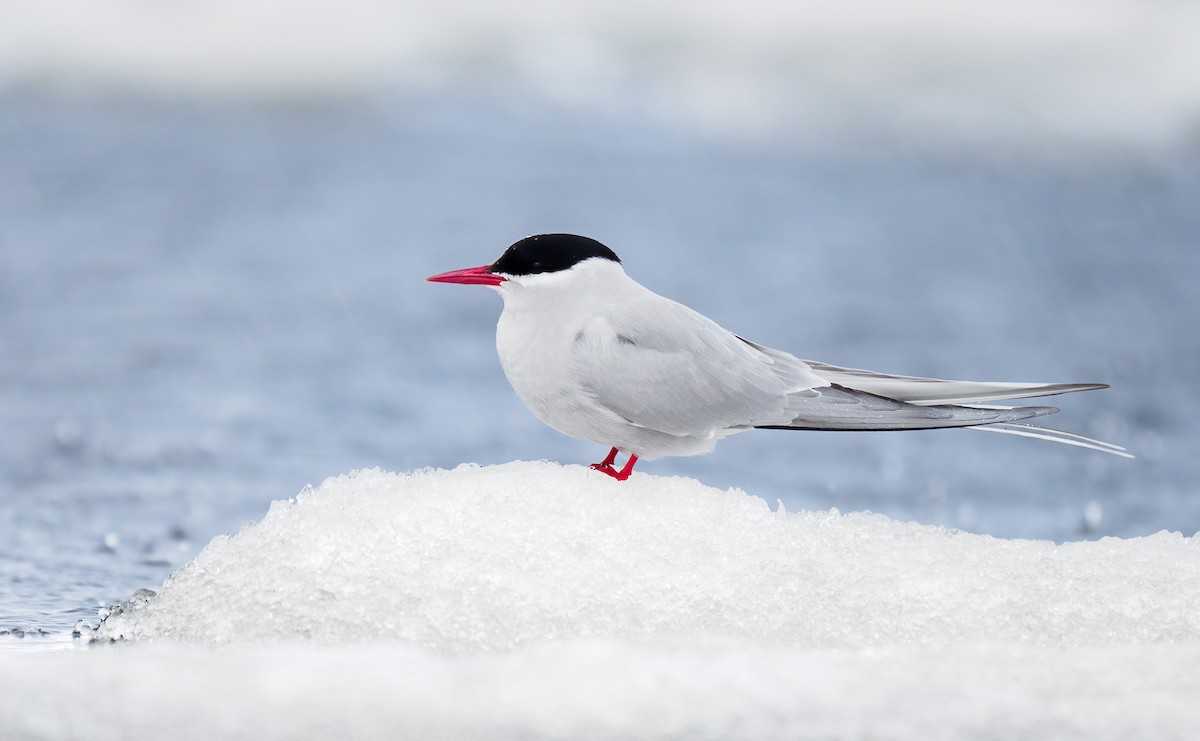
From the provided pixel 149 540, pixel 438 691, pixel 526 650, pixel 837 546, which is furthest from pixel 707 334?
pixel 149 540

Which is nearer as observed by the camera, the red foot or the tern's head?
the tern's head

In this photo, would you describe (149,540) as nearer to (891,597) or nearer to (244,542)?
(244,542)

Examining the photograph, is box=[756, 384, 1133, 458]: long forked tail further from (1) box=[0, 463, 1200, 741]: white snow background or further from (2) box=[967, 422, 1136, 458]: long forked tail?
(1) box=[0, 463, 1200, 741]: white snow background

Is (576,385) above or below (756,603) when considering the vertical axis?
above

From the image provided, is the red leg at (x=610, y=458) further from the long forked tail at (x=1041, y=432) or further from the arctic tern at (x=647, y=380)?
the long forked tail at (x=1041, y=432)

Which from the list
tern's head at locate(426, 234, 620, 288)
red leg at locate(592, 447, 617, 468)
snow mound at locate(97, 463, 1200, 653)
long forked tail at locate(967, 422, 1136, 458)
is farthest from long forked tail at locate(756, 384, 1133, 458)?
tern's head at locate(426, 234, 620, 288)

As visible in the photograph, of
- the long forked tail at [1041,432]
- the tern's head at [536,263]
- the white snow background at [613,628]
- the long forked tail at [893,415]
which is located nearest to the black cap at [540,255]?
the tern's head at [536,263]

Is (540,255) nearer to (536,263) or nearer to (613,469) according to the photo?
(536,263)
